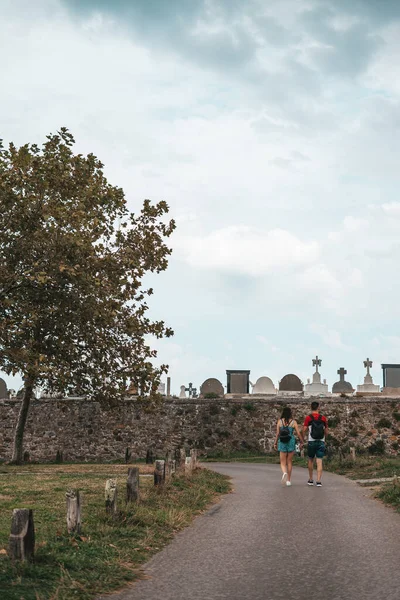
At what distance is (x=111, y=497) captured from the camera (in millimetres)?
10734

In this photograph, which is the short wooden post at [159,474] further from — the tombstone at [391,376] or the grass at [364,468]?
the tombstone at [391,376]

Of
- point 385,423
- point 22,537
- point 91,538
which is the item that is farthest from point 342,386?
point 22,537

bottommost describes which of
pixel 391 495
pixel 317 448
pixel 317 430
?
pixel 391 495

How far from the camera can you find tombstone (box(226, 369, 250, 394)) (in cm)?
4250

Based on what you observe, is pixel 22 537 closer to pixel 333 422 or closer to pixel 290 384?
pixel 333 422

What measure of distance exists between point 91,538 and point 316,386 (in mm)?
34006

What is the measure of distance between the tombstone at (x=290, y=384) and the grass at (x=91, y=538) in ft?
84.4

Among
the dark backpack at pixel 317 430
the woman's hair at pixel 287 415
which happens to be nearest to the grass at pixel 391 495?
the dark backpack at pixel 317 430

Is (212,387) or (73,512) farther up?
(212,387)

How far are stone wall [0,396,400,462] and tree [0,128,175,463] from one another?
421 inches

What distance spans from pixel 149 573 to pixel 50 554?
110 cm

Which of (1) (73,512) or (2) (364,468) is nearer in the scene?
(1) (73,512)

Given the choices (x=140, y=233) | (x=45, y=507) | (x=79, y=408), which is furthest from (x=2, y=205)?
(x=79, y=408)

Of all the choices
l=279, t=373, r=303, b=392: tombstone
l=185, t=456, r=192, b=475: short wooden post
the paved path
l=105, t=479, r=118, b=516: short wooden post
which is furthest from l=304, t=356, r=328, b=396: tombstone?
l=105, t=479, r=118, b=516: short wooden post
